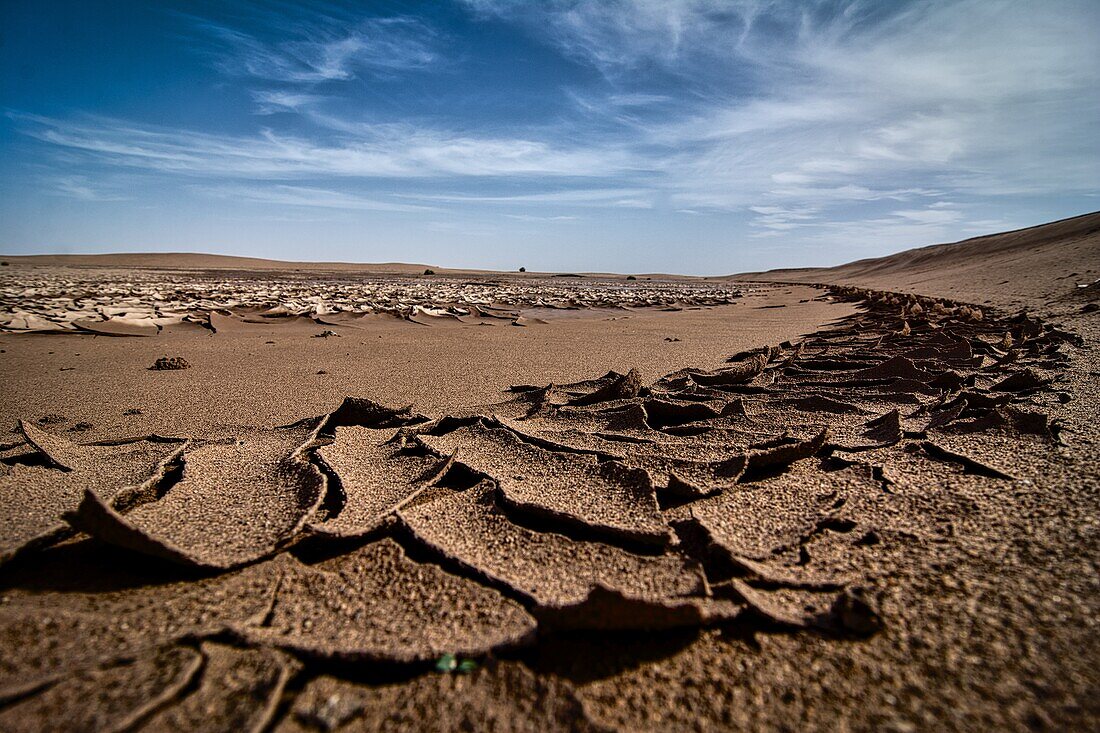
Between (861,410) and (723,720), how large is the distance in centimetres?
174

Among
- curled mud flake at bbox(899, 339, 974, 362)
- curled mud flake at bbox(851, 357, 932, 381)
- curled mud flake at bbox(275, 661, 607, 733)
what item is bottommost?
curled mud flake at bbox(275, 661, 607, 733)

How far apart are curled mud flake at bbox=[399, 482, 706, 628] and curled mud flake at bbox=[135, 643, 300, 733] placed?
374 millimetres

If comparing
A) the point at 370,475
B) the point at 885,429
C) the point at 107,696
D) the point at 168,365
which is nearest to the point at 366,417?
the point at 370,475

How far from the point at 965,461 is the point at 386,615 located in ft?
5.17

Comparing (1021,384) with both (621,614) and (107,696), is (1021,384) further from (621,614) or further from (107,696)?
(107,696)

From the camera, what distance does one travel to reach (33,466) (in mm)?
1603

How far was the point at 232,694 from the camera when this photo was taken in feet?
2.47

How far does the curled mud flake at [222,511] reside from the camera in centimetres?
105

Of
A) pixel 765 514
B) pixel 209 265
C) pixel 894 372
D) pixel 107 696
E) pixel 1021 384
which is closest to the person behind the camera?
pixel 107 696

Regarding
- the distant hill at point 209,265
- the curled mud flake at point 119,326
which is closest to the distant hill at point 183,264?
the distant hill at point 209,265

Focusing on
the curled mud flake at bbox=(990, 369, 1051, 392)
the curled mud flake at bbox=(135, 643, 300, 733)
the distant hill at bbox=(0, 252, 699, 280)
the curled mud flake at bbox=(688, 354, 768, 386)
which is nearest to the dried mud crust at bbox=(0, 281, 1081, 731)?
the curled mud flake at bbox=(135, 643, 300, 733)

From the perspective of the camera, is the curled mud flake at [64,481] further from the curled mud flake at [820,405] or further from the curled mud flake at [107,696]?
the curled mud flake at [820,405]

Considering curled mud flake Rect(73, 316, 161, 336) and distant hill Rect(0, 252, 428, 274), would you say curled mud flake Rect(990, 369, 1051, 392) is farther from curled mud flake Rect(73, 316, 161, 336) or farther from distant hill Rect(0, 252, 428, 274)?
distant hill Rect(0, 252, 428, 274)

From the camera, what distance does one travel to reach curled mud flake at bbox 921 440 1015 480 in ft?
4.58
